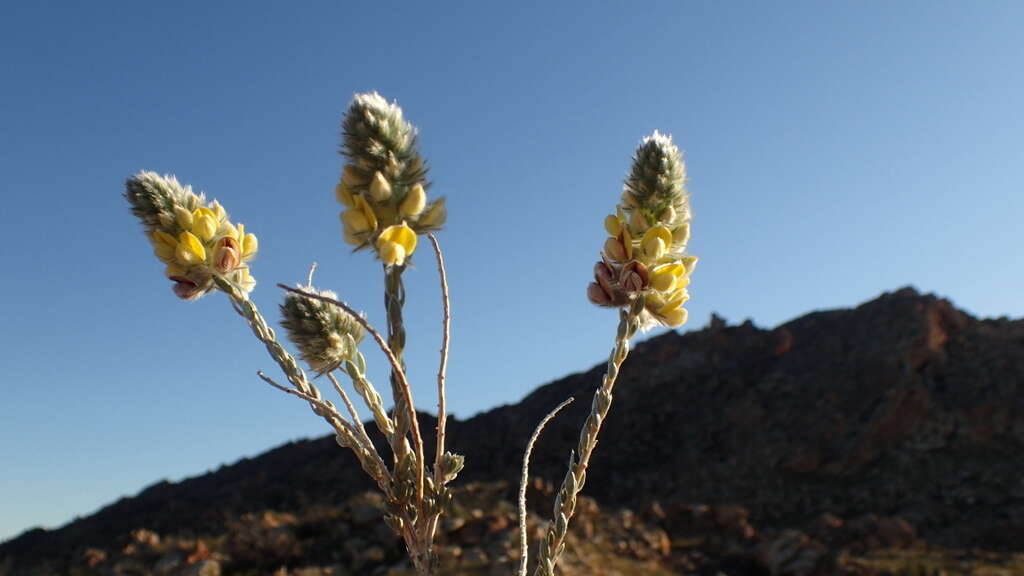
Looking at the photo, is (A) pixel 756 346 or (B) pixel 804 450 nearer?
(B) pixel 804 450

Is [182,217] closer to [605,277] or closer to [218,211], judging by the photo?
[218,211]

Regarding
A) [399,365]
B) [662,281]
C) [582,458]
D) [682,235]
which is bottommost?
[582,458]

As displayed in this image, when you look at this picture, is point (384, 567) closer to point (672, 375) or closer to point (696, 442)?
point (696, 442)

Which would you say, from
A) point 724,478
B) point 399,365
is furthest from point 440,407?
point 724,478

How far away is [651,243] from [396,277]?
0.56 meters

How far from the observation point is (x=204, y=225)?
66.4 inches

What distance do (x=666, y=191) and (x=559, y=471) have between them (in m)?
22.3

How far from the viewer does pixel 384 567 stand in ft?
49.8

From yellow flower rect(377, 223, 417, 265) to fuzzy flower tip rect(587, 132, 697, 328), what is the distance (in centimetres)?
48

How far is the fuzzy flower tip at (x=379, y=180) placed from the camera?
58.0 inches

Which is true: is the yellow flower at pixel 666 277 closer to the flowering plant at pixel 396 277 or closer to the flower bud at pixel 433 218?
the flowering plant at pixel 396 277

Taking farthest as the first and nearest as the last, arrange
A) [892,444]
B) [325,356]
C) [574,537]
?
1. [892,444]
2. [574,537]
3. [325,356]

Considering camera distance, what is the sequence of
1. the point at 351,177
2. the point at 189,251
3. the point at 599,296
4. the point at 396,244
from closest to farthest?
the point at 396,244, the point at 351,177, the point at 189,251, the point at 599,296

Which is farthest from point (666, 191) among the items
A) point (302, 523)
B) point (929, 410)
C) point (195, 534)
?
point (929, 410)
